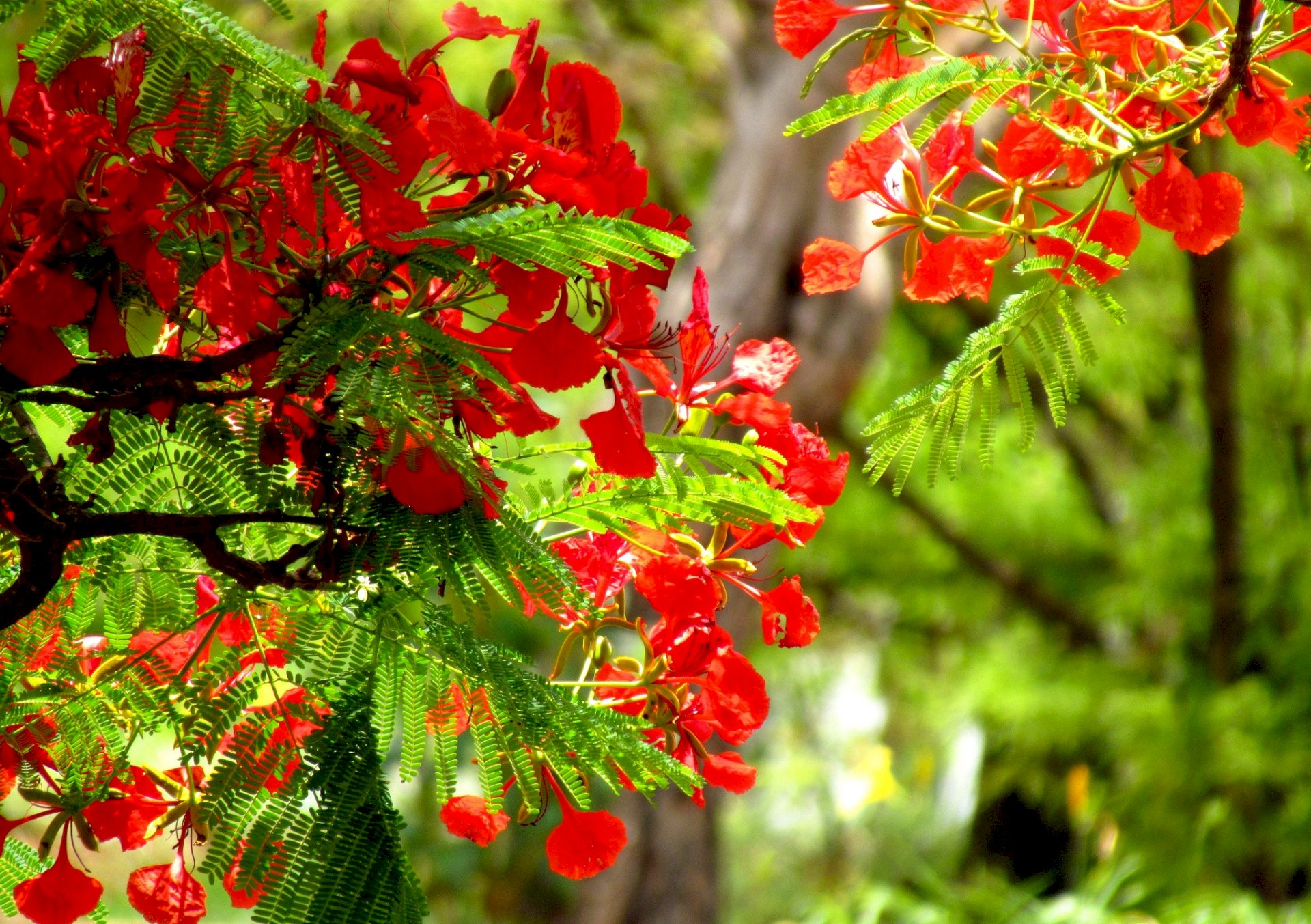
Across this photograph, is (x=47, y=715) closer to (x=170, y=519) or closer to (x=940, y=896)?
(x=170, y=519)

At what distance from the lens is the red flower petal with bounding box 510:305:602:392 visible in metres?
0.44

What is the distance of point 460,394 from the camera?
44cm

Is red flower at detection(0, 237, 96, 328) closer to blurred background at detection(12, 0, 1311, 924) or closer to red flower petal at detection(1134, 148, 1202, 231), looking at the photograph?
red flower petal at detection(1134, 148, 1202, 231)

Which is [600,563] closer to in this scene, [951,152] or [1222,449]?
[951,152]

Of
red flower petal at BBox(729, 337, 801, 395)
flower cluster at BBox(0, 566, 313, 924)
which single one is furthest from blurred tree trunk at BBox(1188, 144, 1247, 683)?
flower cluster at BBox(0, 566, 313, 924)

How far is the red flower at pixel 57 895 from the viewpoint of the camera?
507 millimetres

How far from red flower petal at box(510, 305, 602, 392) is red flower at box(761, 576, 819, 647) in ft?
0.52

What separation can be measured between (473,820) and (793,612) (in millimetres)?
170

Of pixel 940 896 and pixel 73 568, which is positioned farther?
pixel 940 896

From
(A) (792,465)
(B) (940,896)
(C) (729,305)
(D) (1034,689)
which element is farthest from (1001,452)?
(A) (792,465)

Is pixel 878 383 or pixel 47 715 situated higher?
pixel 47 715

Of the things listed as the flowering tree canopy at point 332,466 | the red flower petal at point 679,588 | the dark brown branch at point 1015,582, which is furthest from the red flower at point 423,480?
the dark brown branch at point 1015,582

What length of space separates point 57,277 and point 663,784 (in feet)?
0.96

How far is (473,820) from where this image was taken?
0.54 meters
